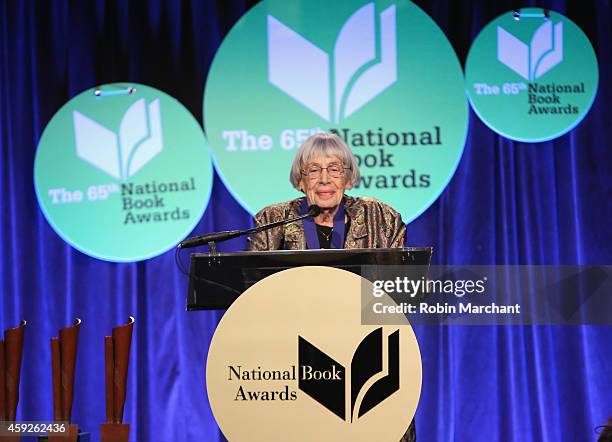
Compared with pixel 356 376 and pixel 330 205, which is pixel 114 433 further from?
pixel 330 205

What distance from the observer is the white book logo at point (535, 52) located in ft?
15.9

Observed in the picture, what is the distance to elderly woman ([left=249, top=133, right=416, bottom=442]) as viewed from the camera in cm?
338

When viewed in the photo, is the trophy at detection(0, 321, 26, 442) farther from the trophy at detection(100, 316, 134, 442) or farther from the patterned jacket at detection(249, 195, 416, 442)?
the patterned jacket at detection(249, 195, 416, 442)

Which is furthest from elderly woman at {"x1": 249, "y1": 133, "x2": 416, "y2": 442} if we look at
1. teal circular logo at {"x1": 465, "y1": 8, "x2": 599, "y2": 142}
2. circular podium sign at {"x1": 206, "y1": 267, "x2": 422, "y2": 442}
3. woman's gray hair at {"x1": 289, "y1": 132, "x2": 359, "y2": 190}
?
teal circular logo at {"x1": 465, "y1": 8, "x2": 599, "y2": 142}

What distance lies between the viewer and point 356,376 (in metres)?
2.02

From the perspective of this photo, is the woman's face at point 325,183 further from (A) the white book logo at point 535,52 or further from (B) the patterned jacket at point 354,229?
(A) the white book logo at point 535,52

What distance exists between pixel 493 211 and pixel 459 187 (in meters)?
0.24

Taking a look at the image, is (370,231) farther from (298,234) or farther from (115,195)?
(115,195)

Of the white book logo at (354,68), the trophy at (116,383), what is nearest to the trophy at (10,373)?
the trophy at (116,383)

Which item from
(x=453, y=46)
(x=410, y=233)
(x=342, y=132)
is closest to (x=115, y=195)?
(x=342, y=132)

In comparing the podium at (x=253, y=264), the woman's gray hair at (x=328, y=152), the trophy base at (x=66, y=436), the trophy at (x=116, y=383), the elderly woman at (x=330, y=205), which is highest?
the woman's gray hair at (x=328, y=152)

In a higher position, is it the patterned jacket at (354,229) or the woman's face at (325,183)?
the woman's face at (325,183)

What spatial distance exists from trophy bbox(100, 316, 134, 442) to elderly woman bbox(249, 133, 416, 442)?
1.15 meters

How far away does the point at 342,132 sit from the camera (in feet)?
16.0
